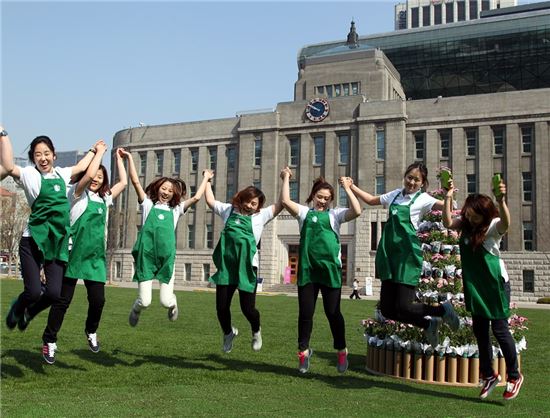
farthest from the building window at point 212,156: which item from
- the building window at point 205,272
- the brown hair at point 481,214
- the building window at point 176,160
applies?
the brown hair at point 481,214

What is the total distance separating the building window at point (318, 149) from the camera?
49.0 m

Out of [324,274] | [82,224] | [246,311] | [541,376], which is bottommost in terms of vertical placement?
[541,376]

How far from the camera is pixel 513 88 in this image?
66312 millimetres

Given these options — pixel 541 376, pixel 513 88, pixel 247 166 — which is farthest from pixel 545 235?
pixel 541 376

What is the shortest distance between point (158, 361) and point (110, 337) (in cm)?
260

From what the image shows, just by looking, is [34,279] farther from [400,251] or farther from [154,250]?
[400,251]

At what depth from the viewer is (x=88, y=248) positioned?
702cm

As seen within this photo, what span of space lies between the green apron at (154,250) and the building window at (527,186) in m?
40.0

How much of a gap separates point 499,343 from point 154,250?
4.26 m

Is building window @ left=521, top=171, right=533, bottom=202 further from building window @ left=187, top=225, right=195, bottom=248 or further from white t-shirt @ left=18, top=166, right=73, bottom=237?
white t-shirt @ left=18, top=166, right=73, bottom=237

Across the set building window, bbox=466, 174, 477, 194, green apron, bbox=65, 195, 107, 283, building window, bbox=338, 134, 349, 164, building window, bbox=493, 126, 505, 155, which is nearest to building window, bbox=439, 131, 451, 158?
building window, bbox=466, 174, 477, 194

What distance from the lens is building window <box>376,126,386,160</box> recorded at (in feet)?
152

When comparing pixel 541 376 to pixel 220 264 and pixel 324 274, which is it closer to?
pixel 324 274

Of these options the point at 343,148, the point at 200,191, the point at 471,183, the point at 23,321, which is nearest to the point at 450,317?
the point at 200,191
